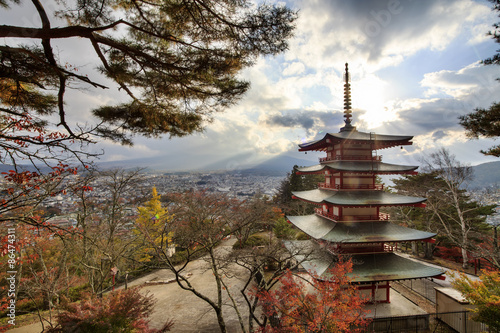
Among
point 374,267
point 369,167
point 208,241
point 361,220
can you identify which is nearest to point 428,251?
point 361,220

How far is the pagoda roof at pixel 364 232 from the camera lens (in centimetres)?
844

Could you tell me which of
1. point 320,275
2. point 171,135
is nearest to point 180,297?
point 320,275

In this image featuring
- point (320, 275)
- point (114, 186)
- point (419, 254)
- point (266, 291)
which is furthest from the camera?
point (419, 254)

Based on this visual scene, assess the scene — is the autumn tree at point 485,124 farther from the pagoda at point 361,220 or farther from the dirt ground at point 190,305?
the dirt ground at point 190,305

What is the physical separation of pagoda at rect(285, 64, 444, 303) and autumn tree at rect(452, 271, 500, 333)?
95 centimetres

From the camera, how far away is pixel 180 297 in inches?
476

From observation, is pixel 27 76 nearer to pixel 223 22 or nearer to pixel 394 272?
pixel 223 22

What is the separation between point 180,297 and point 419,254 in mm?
19235

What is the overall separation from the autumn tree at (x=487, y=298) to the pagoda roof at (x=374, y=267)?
0.87 m

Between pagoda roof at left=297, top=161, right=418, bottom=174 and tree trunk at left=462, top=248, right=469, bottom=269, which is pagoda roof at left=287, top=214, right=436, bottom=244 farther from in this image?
tree trunk at left=462, top=248, right=469, bottom=269

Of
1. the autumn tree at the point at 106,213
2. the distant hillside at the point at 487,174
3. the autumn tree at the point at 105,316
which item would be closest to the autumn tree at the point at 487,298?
the autumn tree at the point at 105,316

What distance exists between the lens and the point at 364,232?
8992 millimetres

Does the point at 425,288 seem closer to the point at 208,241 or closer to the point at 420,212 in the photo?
the point at 420,212

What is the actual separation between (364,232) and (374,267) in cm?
137
